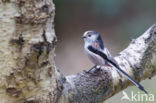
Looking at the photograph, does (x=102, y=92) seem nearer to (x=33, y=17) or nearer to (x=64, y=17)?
(x=33, y=17)

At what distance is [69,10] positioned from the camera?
6.81 metres

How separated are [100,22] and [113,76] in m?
5.09

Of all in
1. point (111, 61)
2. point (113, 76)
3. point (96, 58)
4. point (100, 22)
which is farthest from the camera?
point (100, 22)

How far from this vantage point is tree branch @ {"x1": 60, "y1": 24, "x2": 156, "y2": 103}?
173 centimetres

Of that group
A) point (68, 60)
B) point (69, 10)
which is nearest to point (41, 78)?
point (68, 60)

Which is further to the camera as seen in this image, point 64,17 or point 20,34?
point 64,17

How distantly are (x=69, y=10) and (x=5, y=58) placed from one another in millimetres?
5526

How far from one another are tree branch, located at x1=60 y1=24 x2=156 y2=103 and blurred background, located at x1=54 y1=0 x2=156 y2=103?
3.94m

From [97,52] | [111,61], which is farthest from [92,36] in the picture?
[111,61]

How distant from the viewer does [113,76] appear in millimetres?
1997

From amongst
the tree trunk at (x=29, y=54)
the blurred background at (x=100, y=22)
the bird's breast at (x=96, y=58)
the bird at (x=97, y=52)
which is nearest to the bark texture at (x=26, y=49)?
the tree trunk at (x=29, y=54)

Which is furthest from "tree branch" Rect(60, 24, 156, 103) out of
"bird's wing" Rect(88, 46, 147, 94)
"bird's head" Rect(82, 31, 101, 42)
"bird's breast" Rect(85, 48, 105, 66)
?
"bird's head" Rect(82, 31, 101, 42)

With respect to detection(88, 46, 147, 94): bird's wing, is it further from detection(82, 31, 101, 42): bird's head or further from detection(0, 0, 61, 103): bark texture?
detection(0, 0, 61, 103): bark texture

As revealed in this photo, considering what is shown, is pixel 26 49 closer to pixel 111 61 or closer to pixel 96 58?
pixel 111 61
